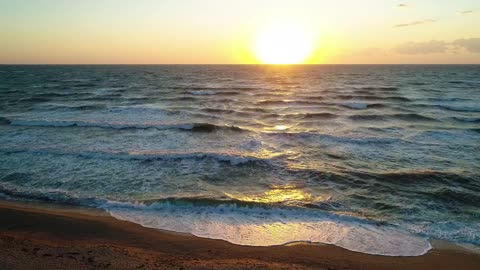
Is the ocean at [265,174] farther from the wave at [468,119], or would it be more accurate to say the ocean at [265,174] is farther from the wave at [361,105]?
the wave at [361,105]

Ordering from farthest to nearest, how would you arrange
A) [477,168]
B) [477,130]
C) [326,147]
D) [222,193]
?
[477,130]
[326,147]
[477,168]
[222,193]

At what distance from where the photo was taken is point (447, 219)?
29.0 ft

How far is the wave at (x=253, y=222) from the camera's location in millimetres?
7625

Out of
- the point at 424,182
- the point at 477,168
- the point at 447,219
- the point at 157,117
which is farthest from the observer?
the point at 157,117

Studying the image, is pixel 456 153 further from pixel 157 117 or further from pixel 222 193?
pixel 157 117

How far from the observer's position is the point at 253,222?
8.68m

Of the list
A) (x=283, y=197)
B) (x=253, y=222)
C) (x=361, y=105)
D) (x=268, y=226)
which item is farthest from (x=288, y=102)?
(x=268, y=226)

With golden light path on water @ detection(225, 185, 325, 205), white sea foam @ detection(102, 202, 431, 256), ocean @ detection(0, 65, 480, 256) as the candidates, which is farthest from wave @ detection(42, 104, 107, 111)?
golden light path on water @ detection(225, 185, 325, 205)

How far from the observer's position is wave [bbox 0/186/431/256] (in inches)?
300

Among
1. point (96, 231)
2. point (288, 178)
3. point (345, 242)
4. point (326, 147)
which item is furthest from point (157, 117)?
point (345, 242)

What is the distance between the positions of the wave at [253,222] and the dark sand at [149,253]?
0.34 metres

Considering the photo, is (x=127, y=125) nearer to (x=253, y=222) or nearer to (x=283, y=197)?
(x=283, y=197)

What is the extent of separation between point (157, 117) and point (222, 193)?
1529cm

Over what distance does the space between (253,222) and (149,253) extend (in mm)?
2726
